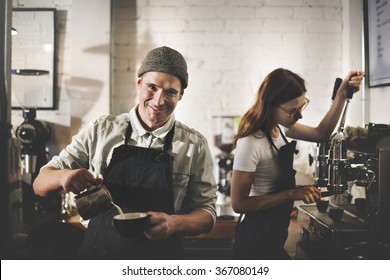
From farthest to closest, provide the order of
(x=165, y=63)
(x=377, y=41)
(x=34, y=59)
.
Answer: (x=34, y=59) → (x=377, y=41) → (x=165, y=63)

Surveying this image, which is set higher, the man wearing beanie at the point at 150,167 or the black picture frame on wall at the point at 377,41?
the black picture frame on wall at the point at 377,41

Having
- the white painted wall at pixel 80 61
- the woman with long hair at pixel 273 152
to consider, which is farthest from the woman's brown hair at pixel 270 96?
the white painted wall at pixel 80 61

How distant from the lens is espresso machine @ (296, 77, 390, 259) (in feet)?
3.57

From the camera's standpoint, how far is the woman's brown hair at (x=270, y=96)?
115 cm

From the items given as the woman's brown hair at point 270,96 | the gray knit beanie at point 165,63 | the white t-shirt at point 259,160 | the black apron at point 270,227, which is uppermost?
the gray knit beanie at point 165,63

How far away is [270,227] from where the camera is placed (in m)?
1.18

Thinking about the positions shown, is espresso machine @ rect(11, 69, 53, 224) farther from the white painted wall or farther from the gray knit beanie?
the gray knit beanie

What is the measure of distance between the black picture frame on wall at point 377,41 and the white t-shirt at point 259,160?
34 cm

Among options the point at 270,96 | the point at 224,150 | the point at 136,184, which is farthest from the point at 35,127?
the point at 270,96

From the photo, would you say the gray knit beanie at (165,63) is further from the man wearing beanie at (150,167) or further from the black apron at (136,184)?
the black apron at (136,184)

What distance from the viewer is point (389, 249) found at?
Result: 45.4 inches

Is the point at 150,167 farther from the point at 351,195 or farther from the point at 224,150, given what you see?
the point at 351,195

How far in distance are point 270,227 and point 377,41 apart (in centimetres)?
64

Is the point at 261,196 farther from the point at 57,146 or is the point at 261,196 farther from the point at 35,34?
the point at 35,34
